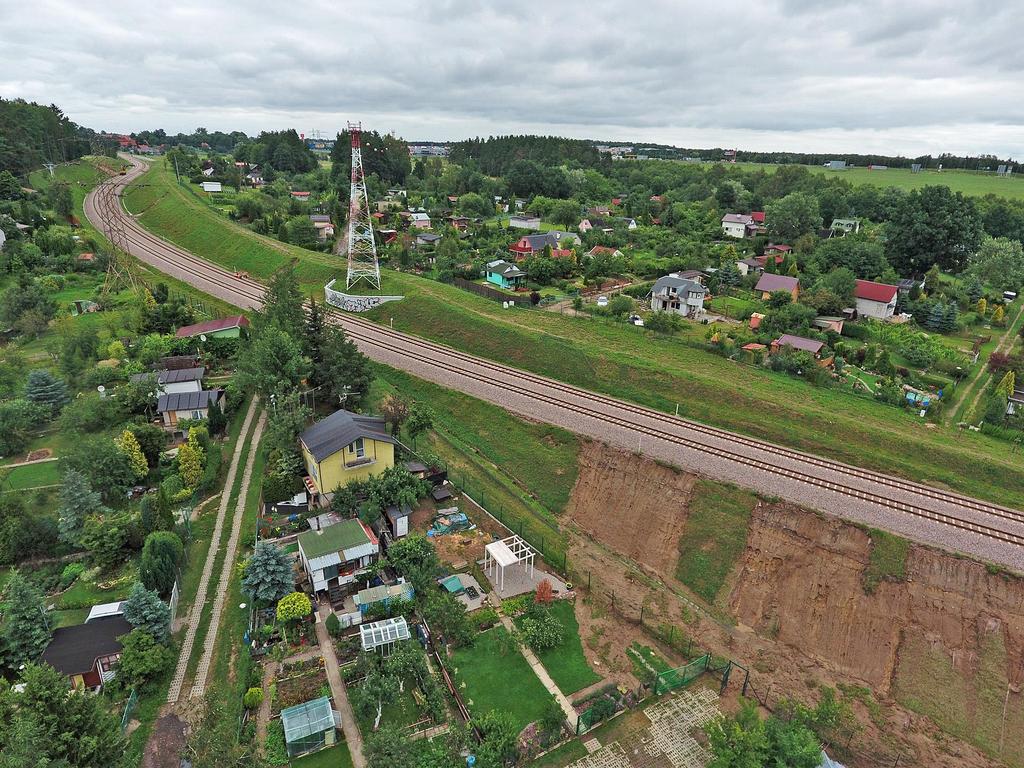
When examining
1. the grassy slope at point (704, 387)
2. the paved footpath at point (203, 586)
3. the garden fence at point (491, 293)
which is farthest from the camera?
the garden fence at point (491, 293)

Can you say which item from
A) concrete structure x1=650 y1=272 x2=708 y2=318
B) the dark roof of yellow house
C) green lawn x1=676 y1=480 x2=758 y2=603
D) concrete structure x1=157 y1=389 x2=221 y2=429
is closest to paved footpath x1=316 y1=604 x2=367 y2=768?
the dark roof of yellow house

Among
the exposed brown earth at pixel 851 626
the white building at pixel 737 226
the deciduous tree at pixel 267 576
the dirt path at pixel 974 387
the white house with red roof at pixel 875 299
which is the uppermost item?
the white building at pixel 737 226

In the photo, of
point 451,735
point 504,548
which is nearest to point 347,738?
point 451,735

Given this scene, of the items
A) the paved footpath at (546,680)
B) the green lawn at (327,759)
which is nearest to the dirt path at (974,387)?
A: the paved footpath at (546,680)

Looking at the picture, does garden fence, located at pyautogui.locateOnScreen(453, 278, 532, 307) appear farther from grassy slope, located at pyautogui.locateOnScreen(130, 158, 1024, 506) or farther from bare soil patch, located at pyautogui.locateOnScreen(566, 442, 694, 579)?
bare soil patch, located at pyautogui.locateOnScreen(566, 442, 694, 579)

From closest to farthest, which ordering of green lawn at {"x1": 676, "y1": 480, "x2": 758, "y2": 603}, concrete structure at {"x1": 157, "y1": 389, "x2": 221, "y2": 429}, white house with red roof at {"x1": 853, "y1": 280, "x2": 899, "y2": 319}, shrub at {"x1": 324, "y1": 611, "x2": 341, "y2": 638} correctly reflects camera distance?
shrub at {"x1": 324, "y1": 611, "x2": 341, "y2": 638}
green lawn at {"x1": 676, "y1": 480, "x2": 758, "y2": 603}
concrete structure at {"x1": 157, "y1": 389, "x2": 221, "y2": 429}
white house with red roof at {"x1": 853, "y1": 280, "x2": 899, "y2": 319}

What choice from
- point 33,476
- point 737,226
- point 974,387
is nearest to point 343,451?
point 33,476

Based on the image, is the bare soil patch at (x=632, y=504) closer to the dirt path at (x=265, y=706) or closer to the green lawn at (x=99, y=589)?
the dirt path at (x=265, y=706)
